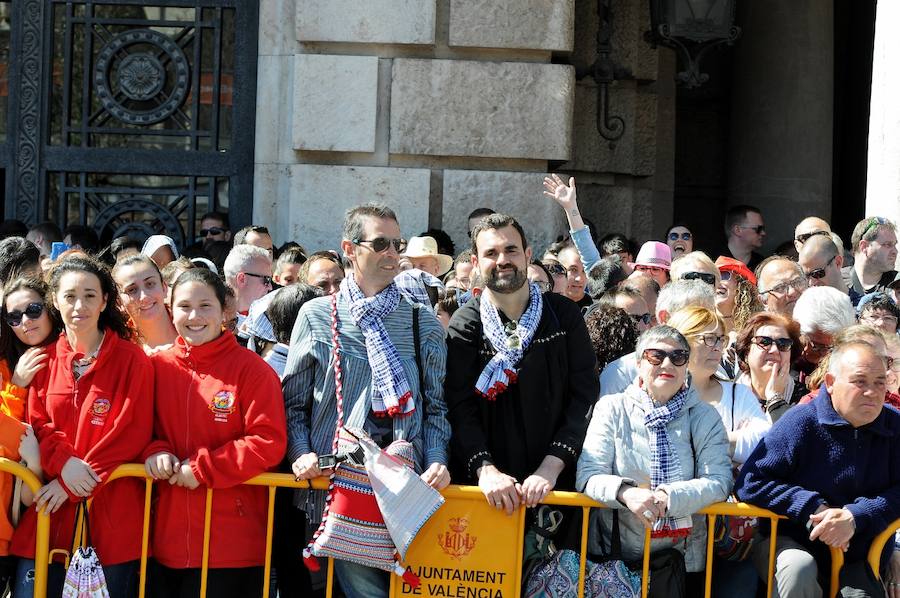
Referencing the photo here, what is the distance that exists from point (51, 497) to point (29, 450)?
19 centimetres

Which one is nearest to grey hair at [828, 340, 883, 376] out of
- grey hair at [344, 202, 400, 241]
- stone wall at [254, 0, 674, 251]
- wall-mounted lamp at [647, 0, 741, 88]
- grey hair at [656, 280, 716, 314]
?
grey hair at [656, 280, 716, 314]

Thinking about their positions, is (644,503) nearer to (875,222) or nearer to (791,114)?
(875,222)

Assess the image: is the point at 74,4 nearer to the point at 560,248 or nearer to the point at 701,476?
the point at 560,248

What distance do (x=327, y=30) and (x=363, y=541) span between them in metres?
4.10

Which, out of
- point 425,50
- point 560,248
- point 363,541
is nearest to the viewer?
point 363,541

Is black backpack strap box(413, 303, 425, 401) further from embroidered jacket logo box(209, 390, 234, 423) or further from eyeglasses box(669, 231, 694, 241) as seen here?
eyeglasses box(669, 231, 694, 241)

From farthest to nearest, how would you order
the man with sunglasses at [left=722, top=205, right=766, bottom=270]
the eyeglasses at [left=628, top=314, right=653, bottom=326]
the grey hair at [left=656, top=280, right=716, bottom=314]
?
the man with sunglasses at [left=722, top=205, right=766, bottom=270] → the eyeglasses at [left=628, top=314, right=653, bottom=326] → the grey hair at [left=656, top=280, right=716, bottom=314]

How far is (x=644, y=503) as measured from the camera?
4703mm

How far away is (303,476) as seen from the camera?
480 cm

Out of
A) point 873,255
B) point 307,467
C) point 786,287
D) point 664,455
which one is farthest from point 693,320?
point 873,255

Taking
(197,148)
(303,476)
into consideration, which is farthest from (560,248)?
(303,476)

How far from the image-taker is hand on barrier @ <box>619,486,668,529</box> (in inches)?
185

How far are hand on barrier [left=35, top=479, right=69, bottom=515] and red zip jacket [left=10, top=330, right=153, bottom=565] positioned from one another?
0.14 feet

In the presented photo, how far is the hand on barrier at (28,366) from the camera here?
4922 millimetres
